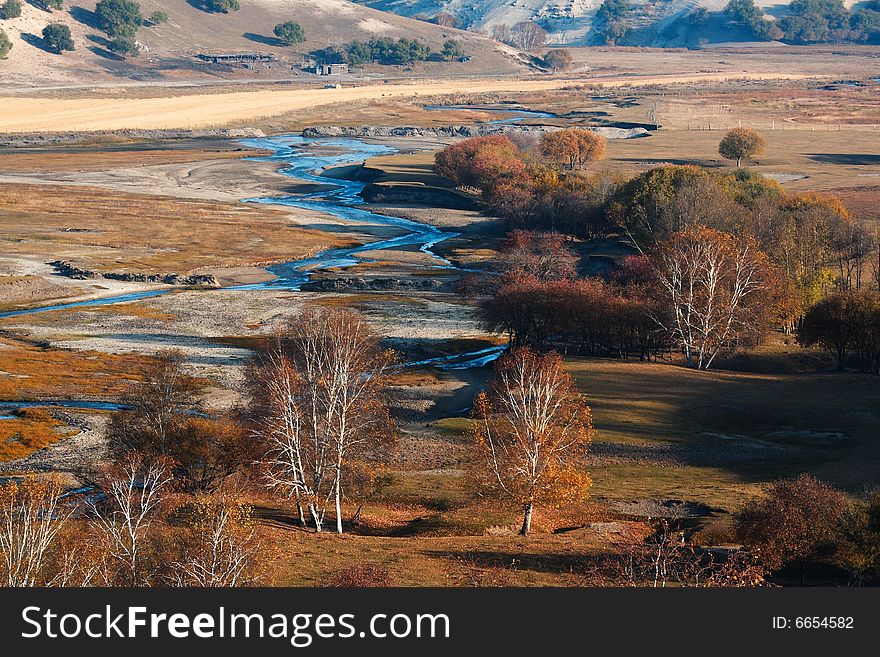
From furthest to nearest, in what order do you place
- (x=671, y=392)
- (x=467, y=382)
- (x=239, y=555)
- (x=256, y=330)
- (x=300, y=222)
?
(x=300, y=222), (x=256, y=330), (x=467, y=382), (x=671, y=392), (x=239, y=555)

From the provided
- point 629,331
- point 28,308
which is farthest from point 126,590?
point 28,308

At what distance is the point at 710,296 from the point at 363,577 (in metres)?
53.4

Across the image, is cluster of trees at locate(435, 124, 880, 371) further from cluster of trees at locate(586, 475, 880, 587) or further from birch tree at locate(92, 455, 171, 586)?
birch tree at locate(92, 455, 171, 586)

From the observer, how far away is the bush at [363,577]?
1500 inches

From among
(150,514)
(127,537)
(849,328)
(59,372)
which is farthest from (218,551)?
(849,328)

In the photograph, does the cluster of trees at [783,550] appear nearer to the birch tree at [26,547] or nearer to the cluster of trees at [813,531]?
the cluster of trees at [813,531]

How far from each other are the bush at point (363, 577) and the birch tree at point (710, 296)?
48154mm

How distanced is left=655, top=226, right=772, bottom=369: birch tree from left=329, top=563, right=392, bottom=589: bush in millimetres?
48154

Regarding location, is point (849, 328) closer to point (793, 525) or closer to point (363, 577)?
point (793, 525)

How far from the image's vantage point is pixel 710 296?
3386 inches

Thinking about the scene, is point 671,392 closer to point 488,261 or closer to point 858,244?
point 858,244

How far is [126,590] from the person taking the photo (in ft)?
73.9

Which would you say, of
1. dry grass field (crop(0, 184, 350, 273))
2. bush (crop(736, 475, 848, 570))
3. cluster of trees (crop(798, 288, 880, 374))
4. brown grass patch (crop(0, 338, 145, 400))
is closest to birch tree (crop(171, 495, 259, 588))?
bush (crop(736, 475, 848, 570))

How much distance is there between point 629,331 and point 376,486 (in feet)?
129
